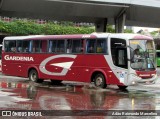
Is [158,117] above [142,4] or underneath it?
underneath

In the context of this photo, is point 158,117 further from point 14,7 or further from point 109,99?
point 14,7

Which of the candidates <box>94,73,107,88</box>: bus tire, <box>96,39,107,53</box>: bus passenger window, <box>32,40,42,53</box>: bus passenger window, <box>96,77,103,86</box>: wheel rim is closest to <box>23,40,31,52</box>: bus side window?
<box>32,40,42,53</box>: bus passenger window

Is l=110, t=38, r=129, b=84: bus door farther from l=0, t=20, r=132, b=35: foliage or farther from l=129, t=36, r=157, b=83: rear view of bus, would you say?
l=0, t=20, r=132, b=35: foliage

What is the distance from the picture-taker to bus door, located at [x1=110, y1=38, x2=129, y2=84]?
20141 mm

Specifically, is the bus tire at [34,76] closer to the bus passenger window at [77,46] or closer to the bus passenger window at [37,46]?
the bus passenger window at [37,46]

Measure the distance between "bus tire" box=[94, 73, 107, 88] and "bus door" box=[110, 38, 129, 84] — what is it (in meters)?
0.78

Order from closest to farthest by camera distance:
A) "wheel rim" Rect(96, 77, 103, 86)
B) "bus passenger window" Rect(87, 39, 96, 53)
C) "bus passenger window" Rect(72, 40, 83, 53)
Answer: "wheel rim" Rect(96, 77, 103, 86) < "bus passenger window" Rect(87, 39, 96, 53) < "bus passenger window" Rect(72, 40, 83, 53)

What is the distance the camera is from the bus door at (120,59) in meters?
20.1

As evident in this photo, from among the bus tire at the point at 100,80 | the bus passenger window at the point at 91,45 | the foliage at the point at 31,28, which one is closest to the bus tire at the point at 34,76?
the bus passenger window at the point at 91,45

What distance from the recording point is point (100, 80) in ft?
68.7

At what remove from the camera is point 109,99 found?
16.1 metres

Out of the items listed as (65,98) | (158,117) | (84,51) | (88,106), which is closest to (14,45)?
(84,51)

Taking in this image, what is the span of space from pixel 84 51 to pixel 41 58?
121 inches

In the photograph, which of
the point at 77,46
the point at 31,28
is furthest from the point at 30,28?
the point at 77,46
